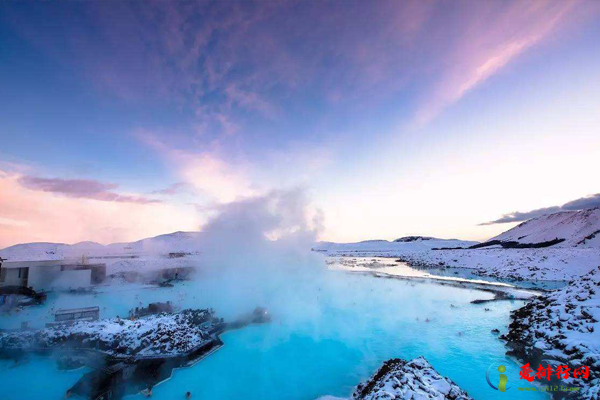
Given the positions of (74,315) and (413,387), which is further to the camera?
(74,315)

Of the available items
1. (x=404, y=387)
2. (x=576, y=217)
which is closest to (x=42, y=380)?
(x=404, y=387)

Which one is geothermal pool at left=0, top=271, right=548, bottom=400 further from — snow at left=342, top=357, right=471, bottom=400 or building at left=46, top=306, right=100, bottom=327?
snow at left=342, top=357, right=471, bottom=400

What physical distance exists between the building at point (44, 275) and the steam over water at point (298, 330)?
12.5 feet

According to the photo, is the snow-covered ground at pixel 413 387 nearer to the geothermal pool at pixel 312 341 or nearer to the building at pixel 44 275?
the geothermal pool at pixel 312 341

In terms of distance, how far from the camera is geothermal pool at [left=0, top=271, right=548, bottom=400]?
15.1 m

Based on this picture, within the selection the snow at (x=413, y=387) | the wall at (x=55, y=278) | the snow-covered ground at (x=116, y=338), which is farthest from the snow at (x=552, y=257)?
the wall at (x=55, y=278)

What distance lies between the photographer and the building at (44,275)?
34.2 meters

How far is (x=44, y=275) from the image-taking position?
3781 centimetres

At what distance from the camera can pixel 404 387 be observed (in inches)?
463

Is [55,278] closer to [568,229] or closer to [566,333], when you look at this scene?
[566,333]

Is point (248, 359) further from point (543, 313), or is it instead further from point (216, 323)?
point (543, 313)

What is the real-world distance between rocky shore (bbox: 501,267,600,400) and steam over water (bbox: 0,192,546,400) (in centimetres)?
162

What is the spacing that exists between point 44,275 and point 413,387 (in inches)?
1898

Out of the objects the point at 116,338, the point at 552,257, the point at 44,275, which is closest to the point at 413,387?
the point at 116,338
